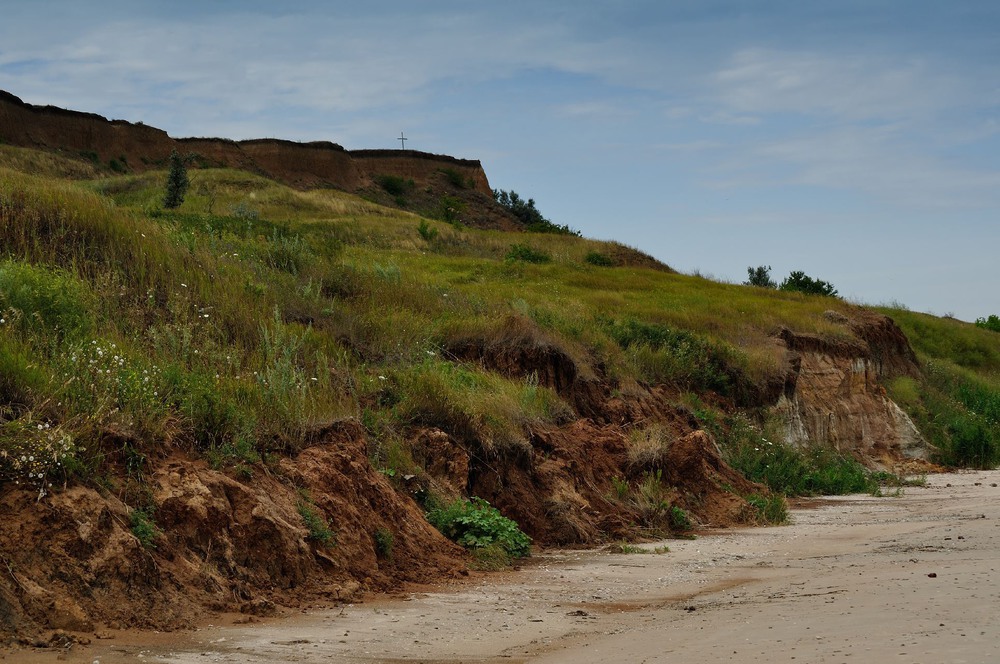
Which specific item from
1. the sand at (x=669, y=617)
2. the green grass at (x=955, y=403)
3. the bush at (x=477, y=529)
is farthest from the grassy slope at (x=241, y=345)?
the green grass at (x=955, y=403)

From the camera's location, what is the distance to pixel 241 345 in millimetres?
13438

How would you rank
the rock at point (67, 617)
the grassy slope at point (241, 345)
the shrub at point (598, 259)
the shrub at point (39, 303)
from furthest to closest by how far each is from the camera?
the shrub at point (598, 259)
the shrub at point (39, 303)
the grassy slope at point (241, 345)
the rock at point (67, 617)

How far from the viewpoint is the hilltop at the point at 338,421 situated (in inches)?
309

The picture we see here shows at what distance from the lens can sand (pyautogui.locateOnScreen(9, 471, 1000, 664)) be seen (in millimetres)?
6266

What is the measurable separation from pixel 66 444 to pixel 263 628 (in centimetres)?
185

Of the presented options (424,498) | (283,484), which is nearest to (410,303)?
(424,498)

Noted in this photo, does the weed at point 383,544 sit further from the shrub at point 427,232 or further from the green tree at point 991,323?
the green tree at point 991,323

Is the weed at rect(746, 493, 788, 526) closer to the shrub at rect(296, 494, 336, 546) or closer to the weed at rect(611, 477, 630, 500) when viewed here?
the weed at rect(611, 477, 630, 500)

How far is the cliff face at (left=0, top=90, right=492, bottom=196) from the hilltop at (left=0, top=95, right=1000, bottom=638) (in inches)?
1925

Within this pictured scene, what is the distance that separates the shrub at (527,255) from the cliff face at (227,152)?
37611 millimetres

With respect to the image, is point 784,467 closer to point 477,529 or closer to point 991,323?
point 477,529

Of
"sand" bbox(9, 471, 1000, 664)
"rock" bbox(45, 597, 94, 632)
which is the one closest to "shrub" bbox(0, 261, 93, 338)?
"rock" bbox(45, 597, 94, 632)

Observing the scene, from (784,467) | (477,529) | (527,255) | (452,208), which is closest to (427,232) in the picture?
(527,255)

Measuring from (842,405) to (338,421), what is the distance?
20048 millimetres
